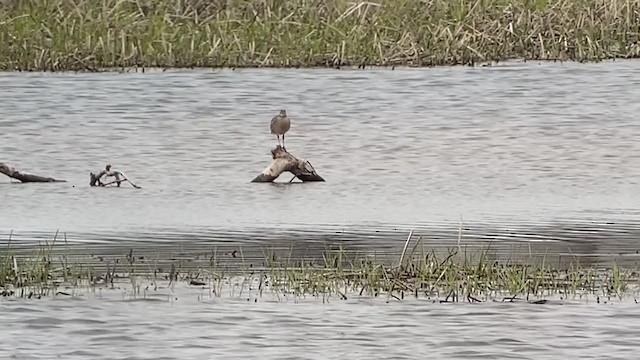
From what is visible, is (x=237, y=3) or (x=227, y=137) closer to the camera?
(x=227, y=137)

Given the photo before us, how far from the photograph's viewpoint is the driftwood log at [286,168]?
59.2ft

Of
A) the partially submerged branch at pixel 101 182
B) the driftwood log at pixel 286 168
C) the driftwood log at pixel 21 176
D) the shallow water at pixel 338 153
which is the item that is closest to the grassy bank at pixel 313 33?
the shallow water at pixel 338 153

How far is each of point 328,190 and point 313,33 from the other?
10.4m

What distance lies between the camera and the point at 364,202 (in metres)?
17.0

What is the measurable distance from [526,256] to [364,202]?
4.49 meters

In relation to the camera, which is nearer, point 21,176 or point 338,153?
point 21,176

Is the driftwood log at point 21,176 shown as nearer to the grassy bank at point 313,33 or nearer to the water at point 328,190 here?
the water at point 328,190

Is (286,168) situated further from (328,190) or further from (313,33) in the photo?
(313,33)

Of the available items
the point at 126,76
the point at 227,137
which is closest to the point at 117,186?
the point at 227,137

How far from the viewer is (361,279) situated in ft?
36.6

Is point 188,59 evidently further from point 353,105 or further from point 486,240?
point 486,240

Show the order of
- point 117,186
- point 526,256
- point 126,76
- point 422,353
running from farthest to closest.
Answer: point 126,76, point 117,186, point 526,256, point 422,353

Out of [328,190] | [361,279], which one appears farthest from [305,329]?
[328,190]

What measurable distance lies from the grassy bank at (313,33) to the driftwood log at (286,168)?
30.7ft
